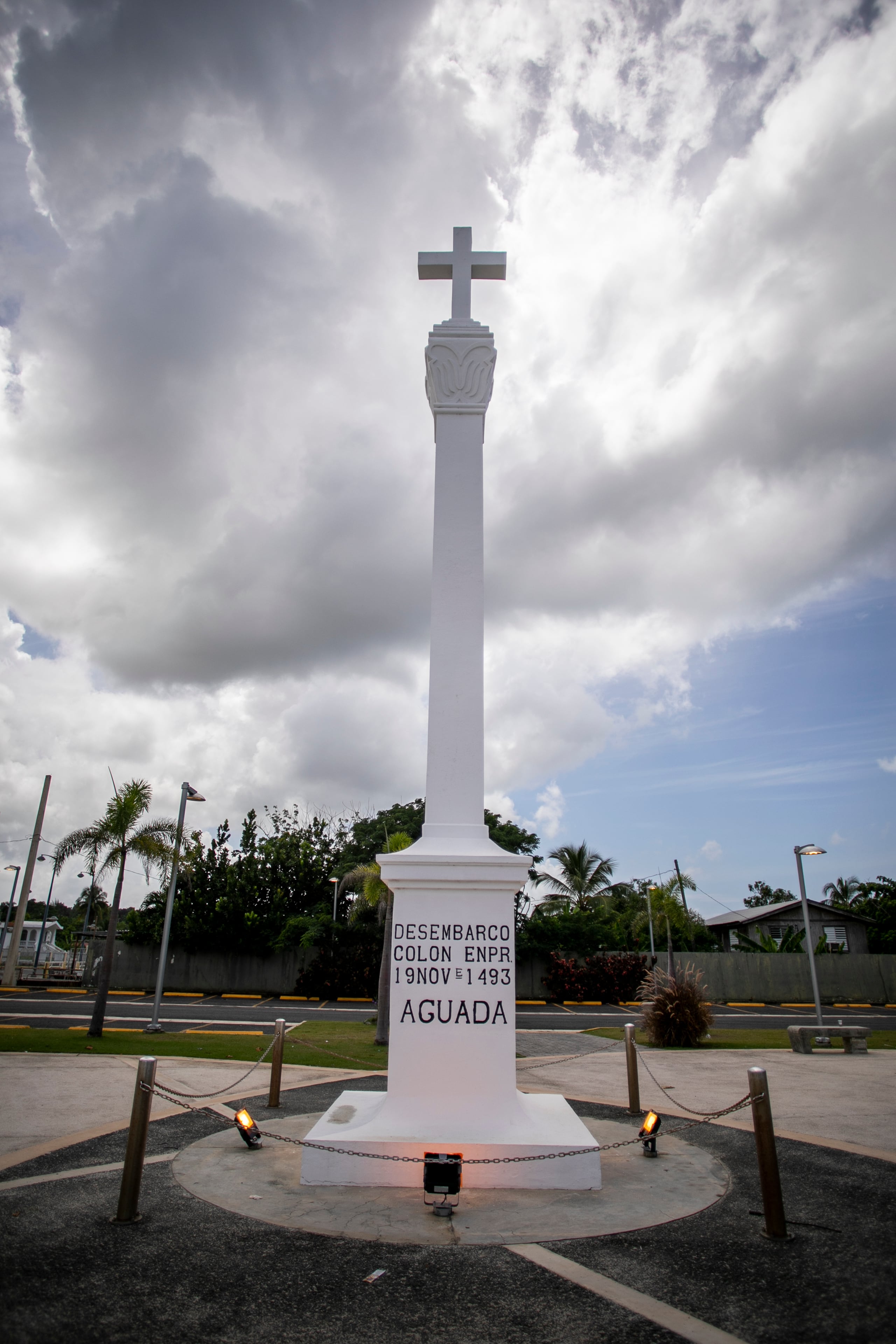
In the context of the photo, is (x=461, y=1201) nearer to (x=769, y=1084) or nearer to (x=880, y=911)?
(x=769, y=1084)

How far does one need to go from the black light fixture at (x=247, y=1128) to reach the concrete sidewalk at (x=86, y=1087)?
10.4 inches

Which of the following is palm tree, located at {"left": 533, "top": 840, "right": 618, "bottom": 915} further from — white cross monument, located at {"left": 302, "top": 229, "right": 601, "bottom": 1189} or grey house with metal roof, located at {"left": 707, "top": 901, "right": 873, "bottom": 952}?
white cross monument, located at {"left": 302, "top": 229, "right": 601, "bottom": 1189}

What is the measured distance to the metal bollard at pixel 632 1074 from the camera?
352 inches

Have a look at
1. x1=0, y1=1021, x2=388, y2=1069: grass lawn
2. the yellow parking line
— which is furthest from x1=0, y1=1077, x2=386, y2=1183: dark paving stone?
the yellow parking line

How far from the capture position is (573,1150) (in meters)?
5.97

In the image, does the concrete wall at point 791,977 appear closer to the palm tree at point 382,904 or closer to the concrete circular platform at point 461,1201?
the palm tree at point 382,904

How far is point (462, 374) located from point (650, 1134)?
24.7 ft

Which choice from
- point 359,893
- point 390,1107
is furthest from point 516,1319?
point 359,893

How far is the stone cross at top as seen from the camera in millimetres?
8992

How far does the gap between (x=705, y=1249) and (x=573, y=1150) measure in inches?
53.6

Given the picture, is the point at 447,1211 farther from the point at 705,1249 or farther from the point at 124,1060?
the point at 124,1060

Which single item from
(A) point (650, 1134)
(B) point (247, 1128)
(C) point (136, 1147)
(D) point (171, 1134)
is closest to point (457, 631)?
(A) point (650, 1134)

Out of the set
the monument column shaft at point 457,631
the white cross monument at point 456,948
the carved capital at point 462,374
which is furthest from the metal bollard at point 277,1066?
the carved capital at point 462,374

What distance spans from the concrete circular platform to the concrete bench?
10.7 meters
